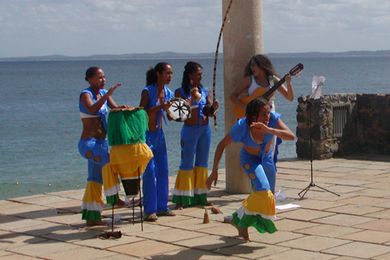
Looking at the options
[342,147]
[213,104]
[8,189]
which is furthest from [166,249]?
[8,189]

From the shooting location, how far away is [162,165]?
406 inches

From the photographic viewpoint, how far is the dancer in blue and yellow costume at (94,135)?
31.4 ft

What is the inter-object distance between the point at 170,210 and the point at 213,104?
1342mm

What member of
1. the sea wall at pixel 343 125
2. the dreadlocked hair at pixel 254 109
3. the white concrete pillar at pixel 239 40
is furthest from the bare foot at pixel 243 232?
the sea wall at pixel 343 125

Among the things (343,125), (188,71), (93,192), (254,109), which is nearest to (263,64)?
(188,71)

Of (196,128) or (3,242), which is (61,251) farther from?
(196,128)

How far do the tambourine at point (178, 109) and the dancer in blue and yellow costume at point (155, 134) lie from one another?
6cm

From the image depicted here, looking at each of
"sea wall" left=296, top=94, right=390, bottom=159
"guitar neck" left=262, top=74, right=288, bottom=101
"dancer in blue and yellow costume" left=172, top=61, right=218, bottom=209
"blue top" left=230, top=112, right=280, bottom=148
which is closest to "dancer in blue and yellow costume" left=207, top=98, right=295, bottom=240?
"blue top" left=230, top=112, right=280, bottom=148

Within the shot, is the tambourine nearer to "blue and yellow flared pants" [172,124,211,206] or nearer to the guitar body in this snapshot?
"blue and yellow flared pants" [172,124,211,206]

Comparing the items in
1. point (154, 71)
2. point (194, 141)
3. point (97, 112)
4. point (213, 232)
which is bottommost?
point (213, 232)

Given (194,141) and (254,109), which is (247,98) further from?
(254,109)

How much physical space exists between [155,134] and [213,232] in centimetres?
144

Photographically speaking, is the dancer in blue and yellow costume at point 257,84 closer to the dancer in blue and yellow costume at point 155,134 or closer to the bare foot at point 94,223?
the dancer in blue and yellow costume at point 155,134

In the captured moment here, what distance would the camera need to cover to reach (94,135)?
9695 millimetres
